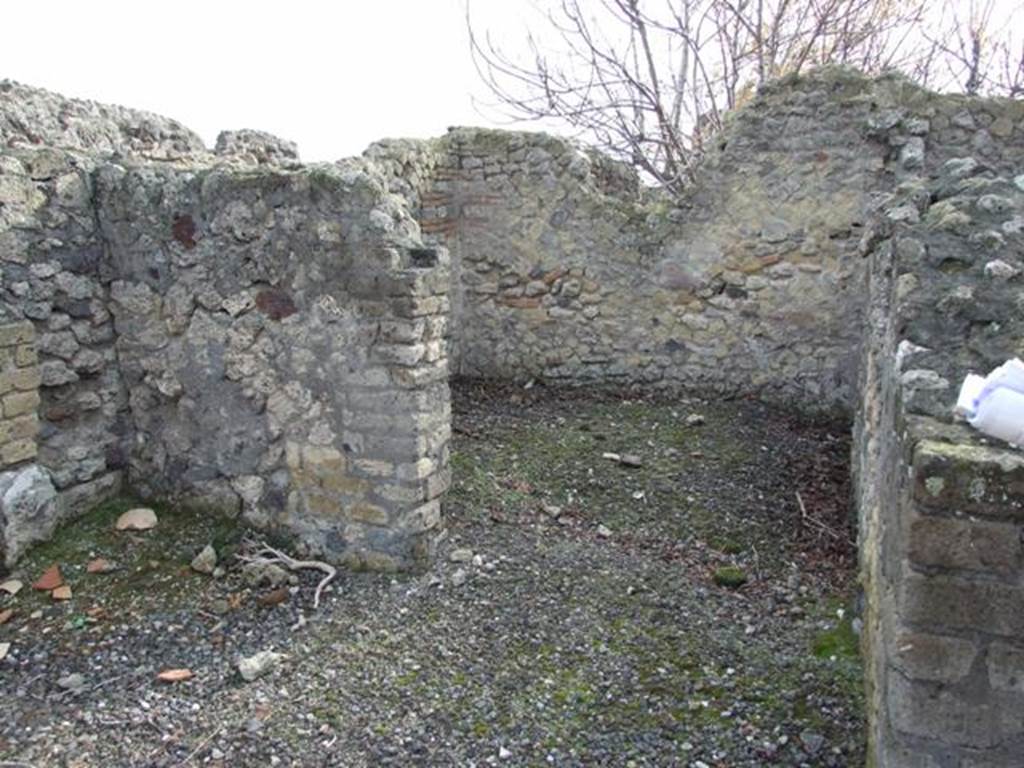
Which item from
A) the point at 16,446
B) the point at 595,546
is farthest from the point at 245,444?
the point at 595,546

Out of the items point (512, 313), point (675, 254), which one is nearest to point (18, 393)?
point (512, 313)

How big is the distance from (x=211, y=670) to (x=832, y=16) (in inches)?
427

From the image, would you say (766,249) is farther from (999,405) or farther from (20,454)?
(20,454)

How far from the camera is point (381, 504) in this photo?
12.8 feet

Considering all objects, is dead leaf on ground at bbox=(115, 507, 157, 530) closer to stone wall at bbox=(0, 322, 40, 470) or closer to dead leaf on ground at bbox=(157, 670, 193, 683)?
stone wall at bbox=(0, 322, 40, 470)

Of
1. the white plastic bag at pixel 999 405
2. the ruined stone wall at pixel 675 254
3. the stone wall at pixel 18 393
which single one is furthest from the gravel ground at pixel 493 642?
the ruined stone wall at pixel 675 254

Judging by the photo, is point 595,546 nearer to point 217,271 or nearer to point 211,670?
point 211,670

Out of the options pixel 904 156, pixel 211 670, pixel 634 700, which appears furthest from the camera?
pixel 904 156

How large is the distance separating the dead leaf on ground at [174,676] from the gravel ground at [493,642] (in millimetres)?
21

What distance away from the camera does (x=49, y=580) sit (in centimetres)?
379

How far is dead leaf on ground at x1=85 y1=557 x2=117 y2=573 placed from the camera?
3.89 meters

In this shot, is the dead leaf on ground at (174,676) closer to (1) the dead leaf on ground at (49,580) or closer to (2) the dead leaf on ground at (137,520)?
(1) the dead leaf on ground at (49,580)

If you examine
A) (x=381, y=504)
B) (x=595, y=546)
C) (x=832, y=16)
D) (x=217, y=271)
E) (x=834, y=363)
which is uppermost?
(x=832, y=16)

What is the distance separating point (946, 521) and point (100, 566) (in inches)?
141
